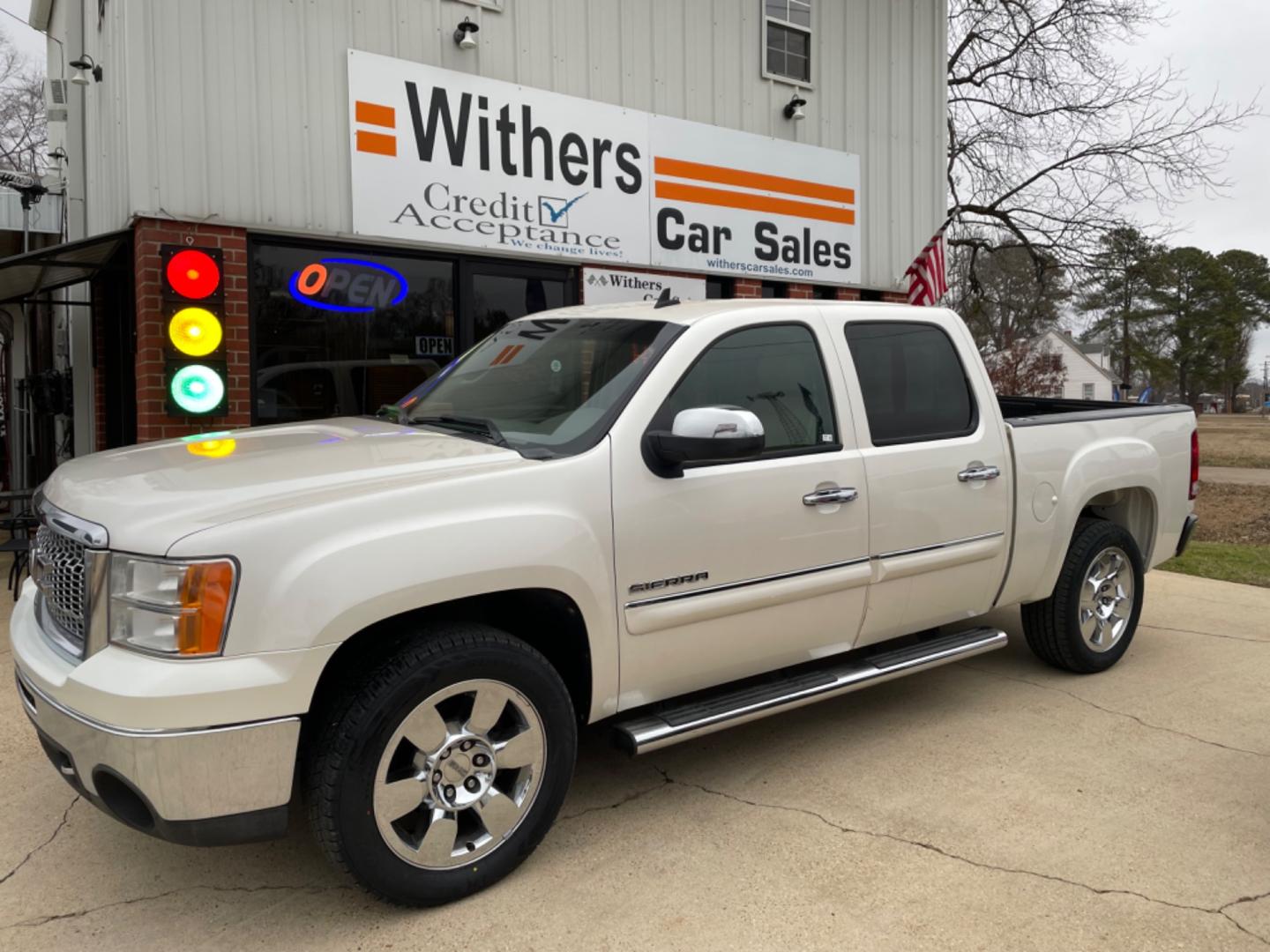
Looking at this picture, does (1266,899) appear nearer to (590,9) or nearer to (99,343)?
(590,9)

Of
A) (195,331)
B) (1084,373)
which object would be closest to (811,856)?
(195,331)

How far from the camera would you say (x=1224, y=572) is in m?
8.13

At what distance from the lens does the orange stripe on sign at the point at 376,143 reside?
24.4 feet

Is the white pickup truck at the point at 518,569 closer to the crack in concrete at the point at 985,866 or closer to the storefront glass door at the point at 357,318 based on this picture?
the crack in concrete at the point at 985,866

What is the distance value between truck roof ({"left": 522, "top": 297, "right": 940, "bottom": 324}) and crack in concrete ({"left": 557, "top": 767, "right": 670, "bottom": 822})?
1794mm

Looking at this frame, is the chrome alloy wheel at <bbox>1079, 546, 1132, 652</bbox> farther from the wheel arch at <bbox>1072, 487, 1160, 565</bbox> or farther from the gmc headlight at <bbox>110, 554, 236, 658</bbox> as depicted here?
the gmc headlight at <bbox>110, 554, 236, 658</bbox>

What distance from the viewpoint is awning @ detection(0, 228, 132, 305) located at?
23.0 feet

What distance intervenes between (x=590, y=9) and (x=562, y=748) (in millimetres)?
7405

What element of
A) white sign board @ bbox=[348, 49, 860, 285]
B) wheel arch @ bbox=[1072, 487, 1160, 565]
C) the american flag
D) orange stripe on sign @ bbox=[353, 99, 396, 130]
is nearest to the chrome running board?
wheel arch @ bbox=[1072, 487, 1160, 565]

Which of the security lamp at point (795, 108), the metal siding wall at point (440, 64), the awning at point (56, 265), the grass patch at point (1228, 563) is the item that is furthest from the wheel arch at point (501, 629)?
the security lamp at point (795, 108)

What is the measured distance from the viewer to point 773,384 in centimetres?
386

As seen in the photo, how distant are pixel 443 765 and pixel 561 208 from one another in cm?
648

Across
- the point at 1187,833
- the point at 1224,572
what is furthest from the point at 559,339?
the point at 1224,572

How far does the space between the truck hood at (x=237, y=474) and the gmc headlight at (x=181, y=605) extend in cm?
7
